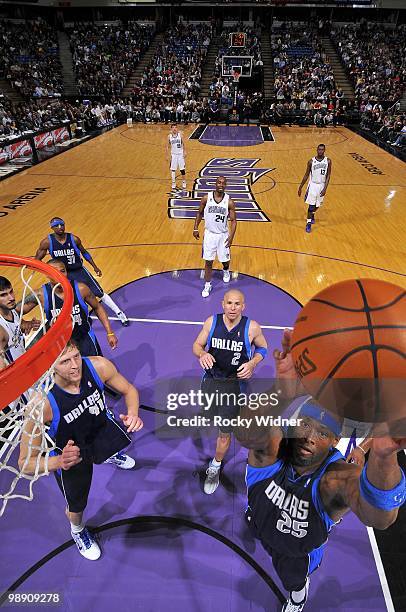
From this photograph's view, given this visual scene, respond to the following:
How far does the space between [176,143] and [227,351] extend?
31.3 feet

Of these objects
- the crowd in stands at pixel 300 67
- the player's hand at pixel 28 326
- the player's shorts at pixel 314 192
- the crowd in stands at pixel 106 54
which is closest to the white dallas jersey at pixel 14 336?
the player's hand at pixel 28 326

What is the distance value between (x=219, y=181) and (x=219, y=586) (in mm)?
5049

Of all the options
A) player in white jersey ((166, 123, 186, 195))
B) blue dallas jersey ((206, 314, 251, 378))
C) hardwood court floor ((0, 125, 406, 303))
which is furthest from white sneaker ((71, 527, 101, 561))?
player in white jersey ((166, 123, 186, 195))

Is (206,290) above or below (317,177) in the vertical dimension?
below

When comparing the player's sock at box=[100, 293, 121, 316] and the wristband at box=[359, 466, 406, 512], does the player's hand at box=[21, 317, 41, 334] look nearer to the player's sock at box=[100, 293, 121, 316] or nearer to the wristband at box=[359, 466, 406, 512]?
the player's sock at box=[100, 293, 121, 316]

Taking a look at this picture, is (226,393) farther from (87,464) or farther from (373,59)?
(373,59)

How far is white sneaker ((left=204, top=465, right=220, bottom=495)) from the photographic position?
3423 millimetres

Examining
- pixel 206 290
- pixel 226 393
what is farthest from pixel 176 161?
pixel 226 393

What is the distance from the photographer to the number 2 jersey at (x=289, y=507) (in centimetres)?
197

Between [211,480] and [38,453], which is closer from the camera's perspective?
[38,453]

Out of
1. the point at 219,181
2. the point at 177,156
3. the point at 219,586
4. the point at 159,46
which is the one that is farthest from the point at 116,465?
the point at 159,46

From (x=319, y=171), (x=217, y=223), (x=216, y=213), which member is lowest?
(x=217, y=223)

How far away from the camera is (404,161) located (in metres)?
15.0

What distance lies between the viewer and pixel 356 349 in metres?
1.85
